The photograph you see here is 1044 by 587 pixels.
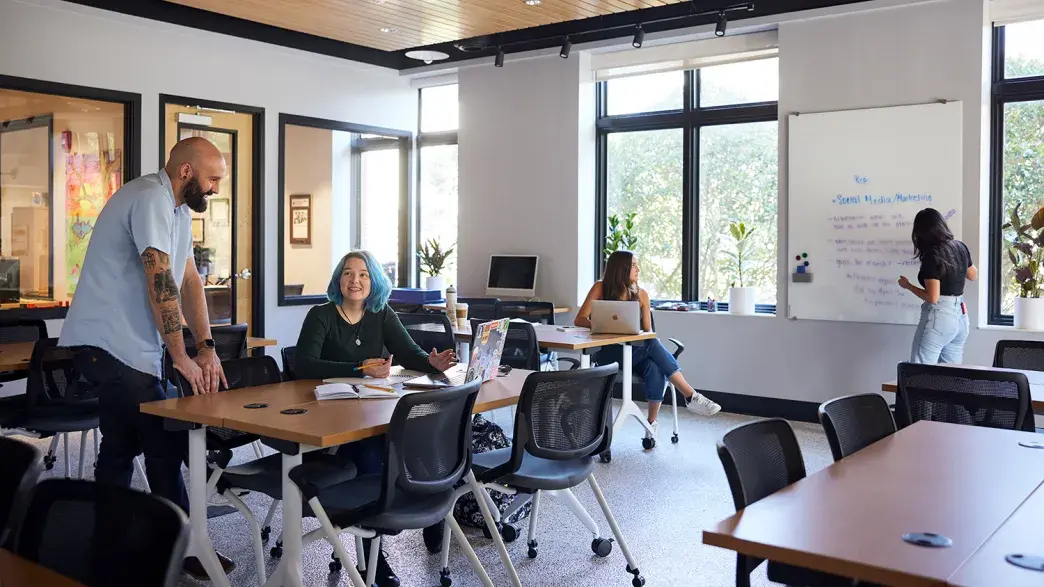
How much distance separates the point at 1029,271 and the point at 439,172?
225 inches

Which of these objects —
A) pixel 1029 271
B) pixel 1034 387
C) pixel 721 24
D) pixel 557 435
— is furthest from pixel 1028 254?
pixel 557 435

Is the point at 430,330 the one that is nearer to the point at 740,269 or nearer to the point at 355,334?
the point at 355,334

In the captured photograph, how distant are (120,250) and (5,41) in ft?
13.4

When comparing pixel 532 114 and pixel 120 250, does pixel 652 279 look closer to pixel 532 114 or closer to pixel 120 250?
pixel 532 114

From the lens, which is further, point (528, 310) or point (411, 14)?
point (411, 14)

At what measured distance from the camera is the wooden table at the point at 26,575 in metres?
1.58

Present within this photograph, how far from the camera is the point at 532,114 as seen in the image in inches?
340

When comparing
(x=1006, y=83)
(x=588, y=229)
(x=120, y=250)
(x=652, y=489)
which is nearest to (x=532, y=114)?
(x=588, y=229)

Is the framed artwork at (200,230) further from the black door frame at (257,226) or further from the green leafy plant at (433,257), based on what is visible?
the green leafy plant at (433,257)

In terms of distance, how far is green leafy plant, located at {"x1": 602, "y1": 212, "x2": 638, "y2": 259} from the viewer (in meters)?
8.20

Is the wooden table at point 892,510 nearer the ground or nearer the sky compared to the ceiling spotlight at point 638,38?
nearer the ground

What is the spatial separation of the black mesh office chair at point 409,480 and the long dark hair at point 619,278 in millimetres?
3268

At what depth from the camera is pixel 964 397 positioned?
3623 millimetres

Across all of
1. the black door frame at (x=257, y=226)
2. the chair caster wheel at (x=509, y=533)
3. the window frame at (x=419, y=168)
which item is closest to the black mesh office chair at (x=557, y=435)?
the chair caster wheel at (x=509, y=533)
